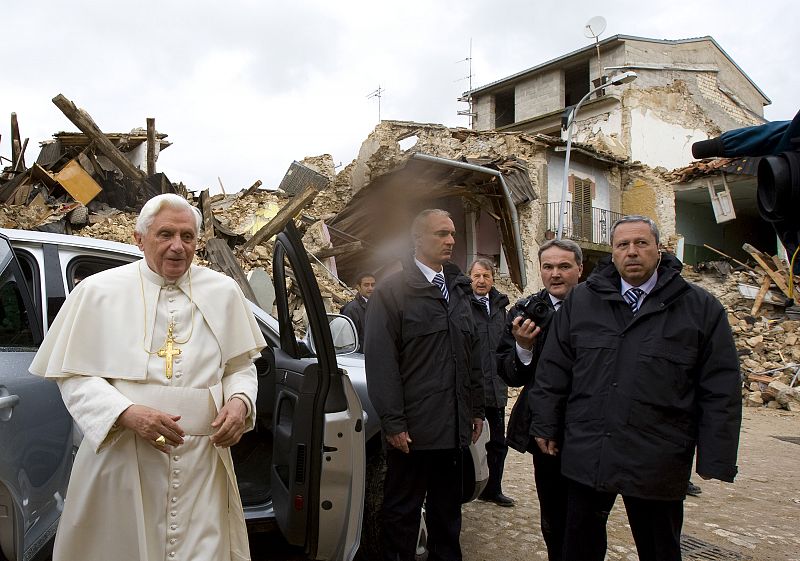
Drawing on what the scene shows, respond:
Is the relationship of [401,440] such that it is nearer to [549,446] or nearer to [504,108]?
[549,446]

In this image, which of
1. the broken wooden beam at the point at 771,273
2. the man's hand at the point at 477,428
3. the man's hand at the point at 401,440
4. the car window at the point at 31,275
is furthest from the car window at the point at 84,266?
the broken wooden beam at the point at 771,273

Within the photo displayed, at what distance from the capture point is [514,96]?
3512 centimetres

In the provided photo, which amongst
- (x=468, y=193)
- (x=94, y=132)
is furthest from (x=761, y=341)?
(x=94, y=132)

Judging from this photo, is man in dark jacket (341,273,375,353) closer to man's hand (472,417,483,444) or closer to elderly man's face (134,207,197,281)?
man's hand (472,417,483,444)

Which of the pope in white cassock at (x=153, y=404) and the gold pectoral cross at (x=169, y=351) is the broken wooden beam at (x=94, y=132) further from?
the gold pectoral cross at (x=169, y=351)

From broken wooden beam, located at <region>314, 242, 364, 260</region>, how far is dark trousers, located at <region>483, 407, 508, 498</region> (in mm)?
9117

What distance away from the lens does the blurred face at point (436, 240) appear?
3324 mm

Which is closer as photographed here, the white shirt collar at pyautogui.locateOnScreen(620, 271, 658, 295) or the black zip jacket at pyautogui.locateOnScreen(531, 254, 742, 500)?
the black zip jacket at pyautogui.locateOnScreen(531, 254, 742, 500)

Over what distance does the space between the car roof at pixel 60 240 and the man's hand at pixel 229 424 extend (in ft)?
4.59

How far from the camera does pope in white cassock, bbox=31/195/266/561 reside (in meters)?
2.04

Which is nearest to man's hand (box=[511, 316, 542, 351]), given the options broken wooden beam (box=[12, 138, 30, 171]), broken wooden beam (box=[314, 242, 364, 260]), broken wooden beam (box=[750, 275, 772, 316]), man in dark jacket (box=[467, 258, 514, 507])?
man in dark jacket (box=[467, 258, 514, 507])

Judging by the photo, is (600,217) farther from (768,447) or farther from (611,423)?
(611,423)

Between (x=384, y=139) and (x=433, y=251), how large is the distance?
1359 centimetres

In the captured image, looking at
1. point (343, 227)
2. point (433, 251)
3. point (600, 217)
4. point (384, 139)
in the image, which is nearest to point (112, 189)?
point (343, 227)
